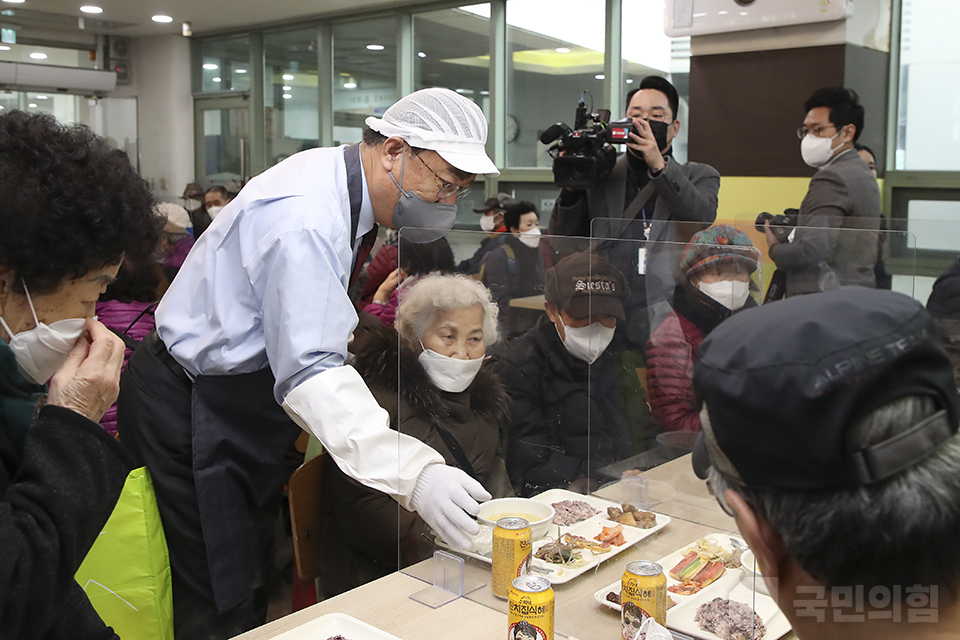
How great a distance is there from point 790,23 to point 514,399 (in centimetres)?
310

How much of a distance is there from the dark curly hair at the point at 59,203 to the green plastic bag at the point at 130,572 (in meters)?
0.63

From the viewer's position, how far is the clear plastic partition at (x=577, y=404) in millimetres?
1449

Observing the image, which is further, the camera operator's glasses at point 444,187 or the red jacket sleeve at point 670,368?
the camera operator's glasses at point 444,187

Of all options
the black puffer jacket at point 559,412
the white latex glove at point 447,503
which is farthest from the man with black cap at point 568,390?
the white latex glove at point 447,503

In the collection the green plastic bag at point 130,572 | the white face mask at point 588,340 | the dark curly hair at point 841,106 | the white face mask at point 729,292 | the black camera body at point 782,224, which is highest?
the dark curly hair at point 841,106

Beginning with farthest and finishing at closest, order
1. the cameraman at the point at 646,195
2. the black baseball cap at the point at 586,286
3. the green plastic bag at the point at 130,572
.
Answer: the cameraman at the point at 646,195
the black baseball cap at the point at 586,286
the green plastic bag at the point at 130,572

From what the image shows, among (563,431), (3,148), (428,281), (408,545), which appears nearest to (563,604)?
(408,545)

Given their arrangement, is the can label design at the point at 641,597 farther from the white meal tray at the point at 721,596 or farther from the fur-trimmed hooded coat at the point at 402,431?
the fur-trimmed hooded coat at the point at 402,431

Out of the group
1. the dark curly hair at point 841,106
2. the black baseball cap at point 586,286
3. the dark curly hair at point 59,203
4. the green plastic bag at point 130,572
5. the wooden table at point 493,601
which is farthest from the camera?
the dark curly hair at point 841,106

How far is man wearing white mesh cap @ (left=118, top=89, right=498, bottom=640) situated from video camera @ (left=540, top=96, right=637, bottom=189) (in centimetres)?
109

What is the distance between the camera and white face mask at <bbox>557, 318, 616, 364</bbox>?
175 centimetres

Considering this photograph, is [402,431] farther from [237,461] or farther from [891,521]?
[891,521]

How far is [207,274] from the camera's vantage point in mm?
1610

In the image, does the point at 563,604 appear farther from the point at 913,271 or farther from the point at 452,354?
the point at 913,271
